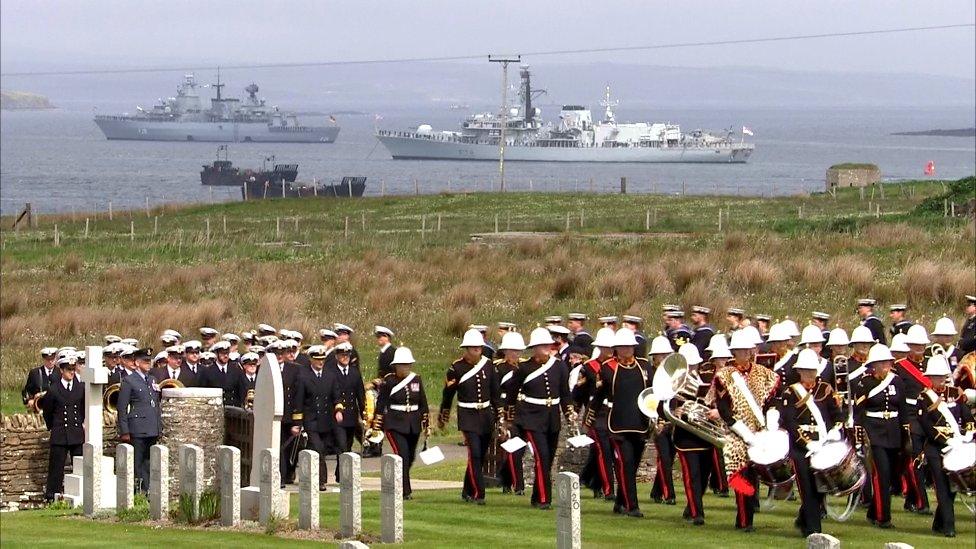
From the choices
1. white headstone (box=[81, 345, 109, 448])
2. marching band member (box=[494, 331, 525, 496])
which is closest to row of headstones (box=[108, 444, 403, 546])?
white headstone (box=[81, 345, 109, 448])

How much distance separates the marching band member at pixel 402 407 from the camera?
17078mm

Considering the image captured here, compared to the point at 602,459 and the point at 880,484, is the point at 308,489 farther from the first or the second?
the point at 880,484

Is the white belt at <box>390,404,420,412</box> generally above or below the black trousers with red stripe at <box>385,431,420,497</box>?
above

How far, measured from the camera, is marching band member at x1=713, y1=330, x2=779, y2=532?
14406mm

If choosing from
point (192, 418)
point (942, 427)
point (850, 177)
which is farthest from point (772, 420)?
point (850, 177)

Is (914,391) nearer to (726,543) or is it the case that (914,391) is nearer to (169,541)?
(726,543)

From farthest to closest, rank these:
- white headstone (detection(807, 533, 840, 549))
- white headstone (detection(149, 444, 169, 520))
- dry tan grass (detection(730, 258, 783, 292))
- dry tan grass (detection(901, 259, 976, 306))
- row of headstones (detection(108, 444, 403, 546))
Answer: dry tan grass (detection(730, 258, 783, 292))
dry tan grass (detection(901, 259, 976, 306))
white headstone (detection(149, 444, 169, 520))
row of headstones (detection(108, 444, 403, 546))
white headstone (detection(807, 533, 840, 549))

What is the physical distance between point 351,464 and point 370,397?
773cm

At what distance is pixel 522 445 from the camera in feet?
54.4

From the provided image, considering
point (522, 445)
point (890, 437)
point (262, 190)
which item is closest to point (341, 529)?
point (522, 445)

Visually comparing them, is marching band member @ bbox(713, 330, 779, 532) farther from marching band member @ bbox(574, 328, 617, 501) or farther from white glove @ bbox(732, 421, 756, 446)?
marching band member @ bbox(574, 328, 617, 501)

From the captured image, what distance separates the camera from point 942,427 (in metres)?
14.6

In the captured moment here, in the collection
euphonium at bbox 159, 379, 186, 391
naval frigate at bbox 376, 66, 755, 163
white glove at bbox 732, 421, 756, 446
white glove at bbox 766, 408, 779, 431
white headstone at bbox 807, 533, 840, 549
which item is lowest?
euphonium at bbox 159, 379, 186, 391

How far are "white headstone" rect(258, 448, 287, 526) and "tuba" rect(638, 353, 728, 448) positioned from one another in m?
3.42
